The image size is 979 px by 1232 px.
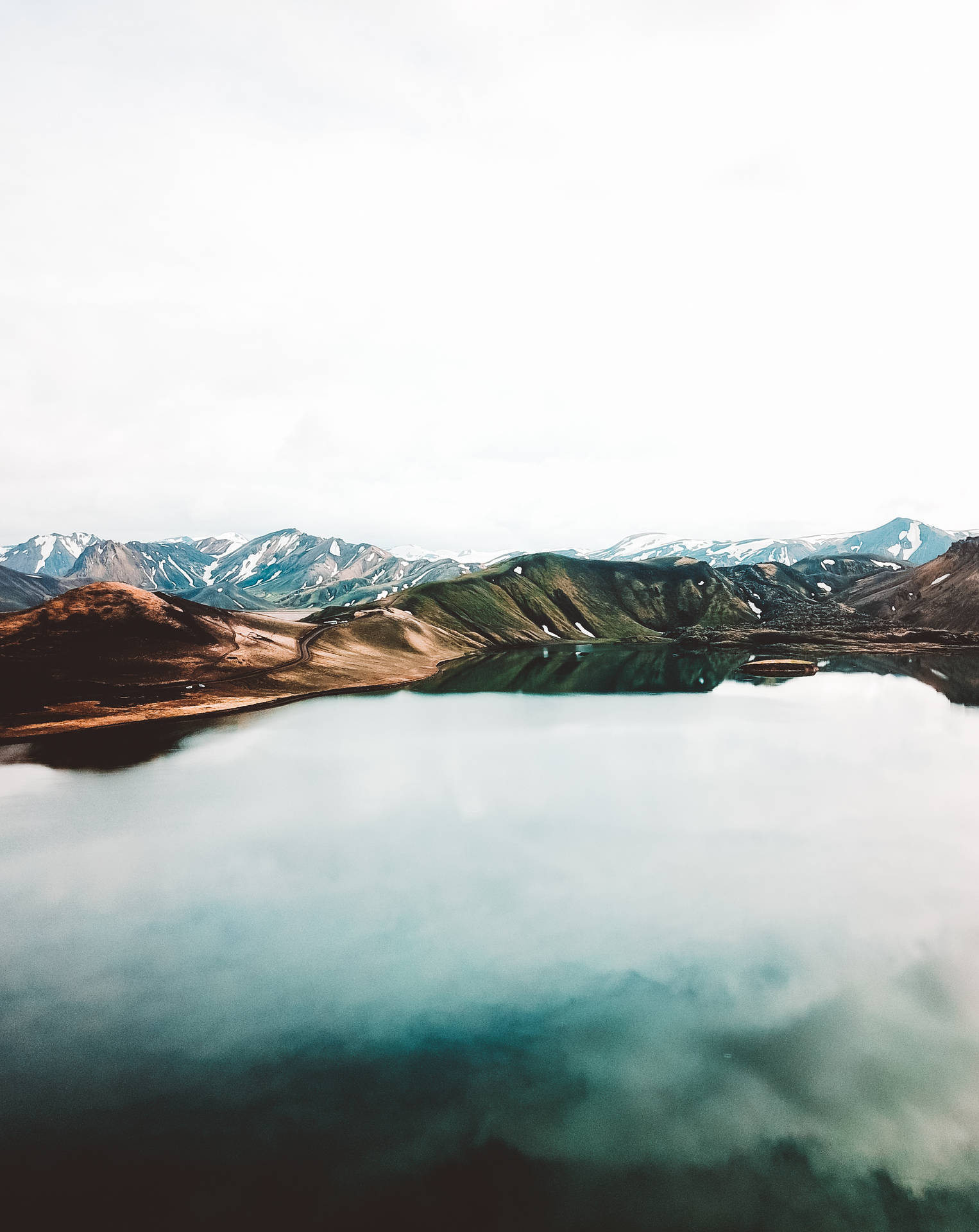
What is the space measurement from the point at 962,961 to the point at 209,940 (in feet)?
119

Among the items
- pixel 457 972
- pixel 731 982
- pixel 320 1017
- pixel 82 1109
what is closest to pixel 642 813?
pixel 731 982

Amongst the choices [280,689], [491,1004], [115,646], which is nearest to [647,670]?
[280,689]

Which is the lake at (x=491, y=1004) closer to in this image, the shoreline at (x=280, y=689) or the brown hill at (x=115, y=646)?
the shoreline at (x=280, y=689)

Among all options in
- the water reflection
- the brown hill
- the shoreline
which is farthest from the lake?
the water reflection

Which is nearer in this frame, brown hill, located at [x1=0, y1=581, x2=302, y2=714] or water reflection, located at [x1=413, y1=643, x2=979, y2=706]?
brown hill, located at [x1=0, y1=581, x2=302, y2=714]

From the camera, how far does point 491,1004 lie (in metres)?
22.7

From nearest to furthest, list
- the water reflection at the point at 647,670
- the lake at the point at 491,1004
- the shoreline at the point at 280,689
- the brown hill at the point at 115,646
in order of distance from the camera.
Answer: the lake at the point at 491,1004 < the shoreline at the point at 280,689 < the brown hill at the point at 115,646 < the water reflection at the point at 647,670

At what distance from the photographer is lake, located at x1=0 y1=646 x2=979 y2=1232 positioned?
15531 mm

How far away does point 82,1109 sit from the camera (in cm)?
1781

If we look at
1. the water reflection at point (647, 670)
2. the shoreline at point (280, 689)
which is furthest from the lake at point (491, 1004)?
the water reflection at point (647, 670)

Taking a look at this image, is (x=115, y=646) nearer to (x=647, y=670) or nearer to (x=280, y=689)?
(x=280, y=689)

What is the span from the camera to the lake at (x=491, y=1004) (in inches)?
611

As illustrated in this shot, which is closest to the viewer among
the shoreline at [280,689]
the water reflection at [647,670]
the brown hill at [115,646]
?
the shoreline at [280,689]

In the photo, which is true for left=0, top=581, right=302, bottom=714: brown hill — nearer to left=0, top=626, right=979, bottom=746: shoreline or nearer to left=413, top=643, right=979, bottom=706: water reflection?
left=0, top=626, right=979, bottom=746: shoreline
